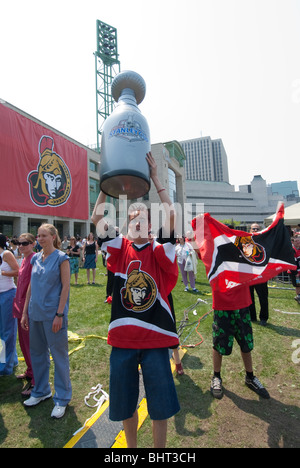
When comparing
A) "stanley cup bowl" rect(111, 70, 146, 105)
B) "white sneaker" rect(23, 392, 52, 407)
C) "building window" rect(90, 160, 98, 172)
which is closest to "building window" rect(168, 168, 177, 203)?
"building window" rect(90, 160, 98, 172)

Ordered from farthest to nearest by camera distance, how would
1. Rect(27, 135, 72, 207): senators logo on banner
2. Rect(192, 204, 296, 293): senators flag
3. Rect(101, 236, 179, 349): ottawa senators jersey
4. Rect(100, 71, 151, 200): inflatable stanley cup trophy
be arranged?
Rect(27, 135, 72, 207): senators logo on banner < Rect(192, 204, 296, 293): senators flag < Rect(100, 71, 151, 200): inflatable stanley cup trophy < Rect(101, 236, 179, 349): ottawa senators jersey

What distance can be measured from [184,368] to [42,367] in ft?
6.86

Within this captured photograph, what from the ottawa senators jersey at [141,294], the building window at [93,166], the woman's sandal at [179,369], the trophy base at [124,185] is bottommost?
the woman's sandal at [179,369]

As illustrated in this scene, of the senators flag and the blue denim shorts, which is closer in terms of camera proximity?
the blue denim shorts

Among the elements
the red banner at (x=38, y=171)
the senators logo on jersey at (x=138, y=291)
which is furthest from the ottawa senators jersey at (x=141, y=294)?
the red banner at (x=38, y=171)

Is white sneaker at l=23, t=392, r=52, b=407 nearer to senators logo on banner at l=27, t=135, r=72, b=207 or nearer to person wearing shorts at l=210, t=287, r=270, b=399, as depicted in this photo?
person wearing shorts at l=210, t=287, r=270, b=399

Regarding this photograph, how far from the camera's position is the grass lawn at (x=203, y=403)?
2.43 meters

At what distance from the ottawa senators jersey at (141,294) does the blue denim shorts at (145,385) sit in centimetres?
9

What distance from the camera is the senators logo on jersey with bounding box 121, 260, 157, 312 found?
2.08 meters

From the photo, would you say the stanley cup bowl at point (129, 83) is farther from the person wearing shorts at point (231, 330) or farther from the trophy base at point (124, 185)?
the person wearing shorts at point (231, 330)

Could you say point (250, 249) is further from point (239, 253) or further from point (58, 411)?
point (58, 411)

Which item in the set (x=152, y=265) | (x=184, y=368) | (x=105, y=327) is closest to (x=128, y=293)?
(x=152, y=265)

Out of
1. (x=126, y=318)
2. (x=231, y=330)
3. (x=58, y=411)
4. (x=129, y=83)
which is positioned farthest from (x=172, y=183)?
(x=126, y=318)

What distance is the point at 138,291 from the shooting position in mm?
2102
